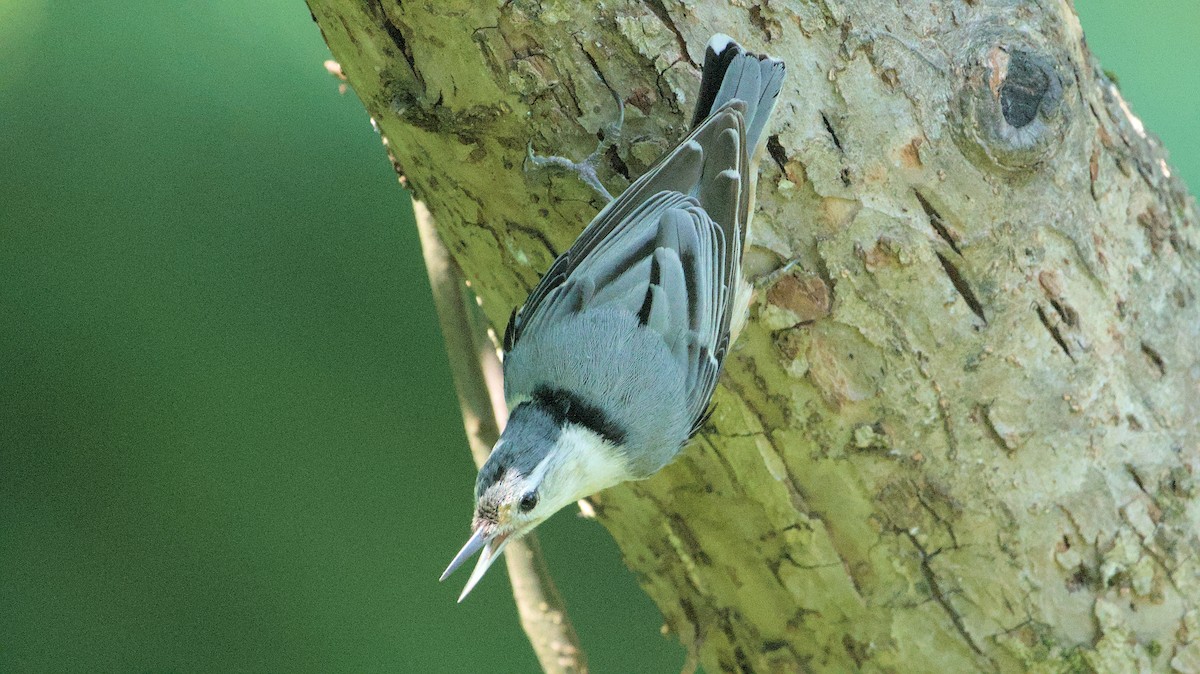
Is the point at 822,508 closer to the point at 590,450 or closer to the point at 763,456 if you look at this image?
the point at 763,456

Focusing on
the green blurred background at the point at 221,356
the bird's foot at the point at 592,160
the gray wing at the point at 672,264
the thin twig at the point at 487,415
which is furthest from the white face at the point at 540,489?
the green blurred background at the point at 221,356

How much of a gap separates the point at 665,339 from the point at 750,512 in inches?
13.6

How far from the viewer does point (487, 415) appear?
7.43 feet

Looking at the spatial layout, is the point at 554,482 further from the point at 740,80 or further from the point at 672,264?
the point at 740,80

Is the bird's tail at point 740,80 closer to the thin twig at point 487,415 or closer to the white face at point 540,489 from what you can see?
the white face at point 540,489

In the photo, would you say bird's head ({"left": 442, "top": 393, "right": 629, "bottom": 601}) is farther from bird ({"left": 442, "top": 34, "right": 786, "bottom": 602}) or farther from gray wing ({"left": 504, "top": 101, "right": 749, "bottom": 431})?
gray wing ({"left": 504, "top": 101, "right": 749, "bottom": 431})

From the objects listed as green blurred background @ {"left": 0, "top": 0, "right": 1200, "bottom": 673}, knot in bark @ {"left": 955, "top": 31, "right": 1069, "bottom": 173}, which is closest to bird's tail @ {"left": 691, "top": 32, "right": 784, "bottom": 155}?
knot in bark @ {"left": 955, "top": 31, "right": 1069, "bottom": 173}

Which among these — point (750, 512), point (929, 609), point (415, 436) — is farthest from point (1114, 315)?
point (415, 436)

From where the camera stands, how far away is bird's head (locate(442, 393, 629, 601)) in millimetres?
1446

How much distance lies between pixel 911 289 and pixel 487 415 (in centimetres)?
108

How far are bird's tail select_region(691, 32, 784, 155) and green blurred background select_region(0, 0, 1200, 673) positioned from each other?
1.42m

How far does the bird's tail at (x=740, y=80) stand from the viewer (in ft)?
4.65

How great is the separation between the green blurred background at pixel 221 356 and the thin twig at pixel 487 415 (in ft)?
1.47

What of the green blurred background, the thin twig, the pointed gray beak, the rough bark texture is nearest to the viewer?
the pointed gray beak
